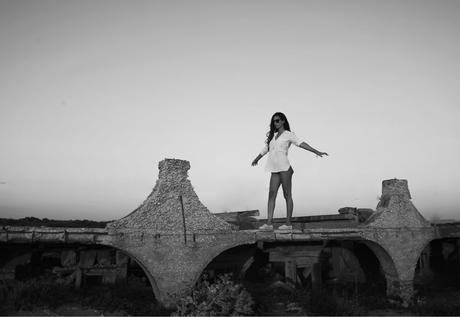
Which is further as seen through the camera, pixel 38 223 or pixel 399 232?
pixel 38 223

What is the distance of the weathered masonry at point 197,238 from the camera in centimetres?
654

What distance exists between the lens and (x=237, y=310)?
20.5ft

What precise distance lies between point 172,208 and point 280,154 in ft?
8.20

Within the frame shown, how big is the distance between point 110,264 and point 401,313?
7693mm

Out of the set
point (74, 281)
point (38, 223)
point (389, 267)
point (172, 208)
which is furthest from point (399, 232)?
point (38, 223)

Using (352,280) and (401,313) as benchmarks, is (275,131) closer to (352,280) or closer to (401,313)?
(401,313)

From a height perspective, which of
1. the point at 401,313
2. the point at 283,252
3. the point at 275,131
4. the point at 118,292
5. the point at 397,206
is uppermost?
the point at 275,131

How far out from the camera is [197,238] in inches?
279

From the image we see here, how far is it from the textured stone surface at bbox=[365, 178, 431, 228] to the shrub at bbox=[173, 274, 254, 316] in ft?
14.8

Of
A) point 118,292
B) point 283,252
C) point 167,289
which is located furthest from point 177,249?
point 283,252

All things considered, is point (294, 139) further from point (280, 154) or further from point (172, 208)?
point (172, 208)

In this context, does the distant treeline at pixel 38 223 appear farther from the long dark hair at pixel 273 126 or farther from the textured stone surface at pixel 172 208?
the long dark hair at pixel 273 126

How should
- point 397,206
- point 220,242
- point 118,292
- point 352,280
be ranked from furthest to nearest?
point 352,280
point 397,206
point 118,292
point 220,242

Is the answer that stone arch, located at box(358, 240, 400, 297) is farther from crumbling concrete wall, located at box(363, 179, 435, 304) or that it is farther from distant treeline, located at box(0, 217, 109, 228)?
distant treeline, located at box(0, 217, 109, 228)
